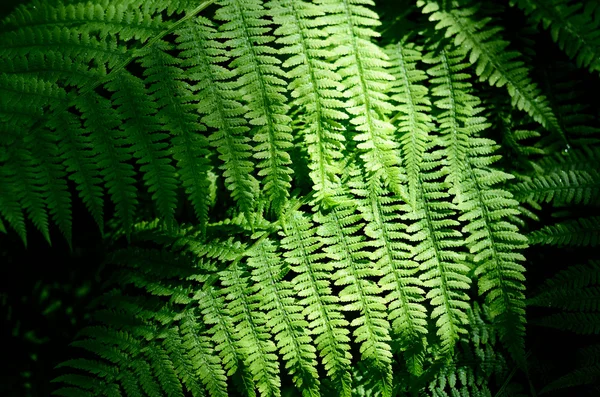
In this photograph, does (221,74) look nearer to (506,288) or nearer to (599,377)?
(506,288)

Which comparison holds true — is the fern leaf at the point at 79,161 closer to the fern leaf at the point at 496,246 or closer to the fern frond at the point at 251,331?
the fern frond at the point at 251,331

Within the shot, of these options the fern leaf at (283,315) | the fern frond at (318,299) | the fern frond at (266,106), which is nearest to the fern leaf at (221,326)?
the fern leaf at (283,315)

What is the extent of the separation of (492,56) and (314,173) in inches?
31.2

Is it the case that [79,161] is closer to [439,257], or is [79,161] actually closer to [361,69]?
[361,69]

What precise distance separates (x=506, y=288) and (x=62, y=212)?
1.61m

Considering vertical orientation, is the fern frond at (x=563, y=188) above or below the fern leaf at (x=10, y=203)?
below

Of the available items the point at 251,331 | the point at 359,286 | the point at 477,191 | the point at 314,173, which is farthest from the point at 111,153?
the point at 477,191

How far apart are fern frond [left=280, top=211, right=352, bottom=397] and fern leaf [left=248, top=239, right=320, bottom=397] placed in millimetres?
44

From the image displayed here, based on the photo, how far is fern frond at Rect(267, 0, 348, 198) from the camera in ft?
4.66

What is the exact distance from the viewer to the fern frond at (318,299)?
154 cm

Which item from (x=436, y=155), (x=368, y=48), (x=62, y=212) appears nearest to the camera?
(x=62, y=212)

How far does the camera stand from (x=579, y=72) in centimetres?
175

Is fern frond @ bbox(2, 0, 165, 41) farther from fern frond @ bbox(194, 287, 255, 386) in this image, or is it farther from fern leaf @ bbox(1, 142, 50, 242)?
fern frond @ bbox(194, 287, 255, 386)

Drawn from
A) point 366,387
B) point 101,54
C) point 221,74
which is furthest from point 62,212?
point 366,387
